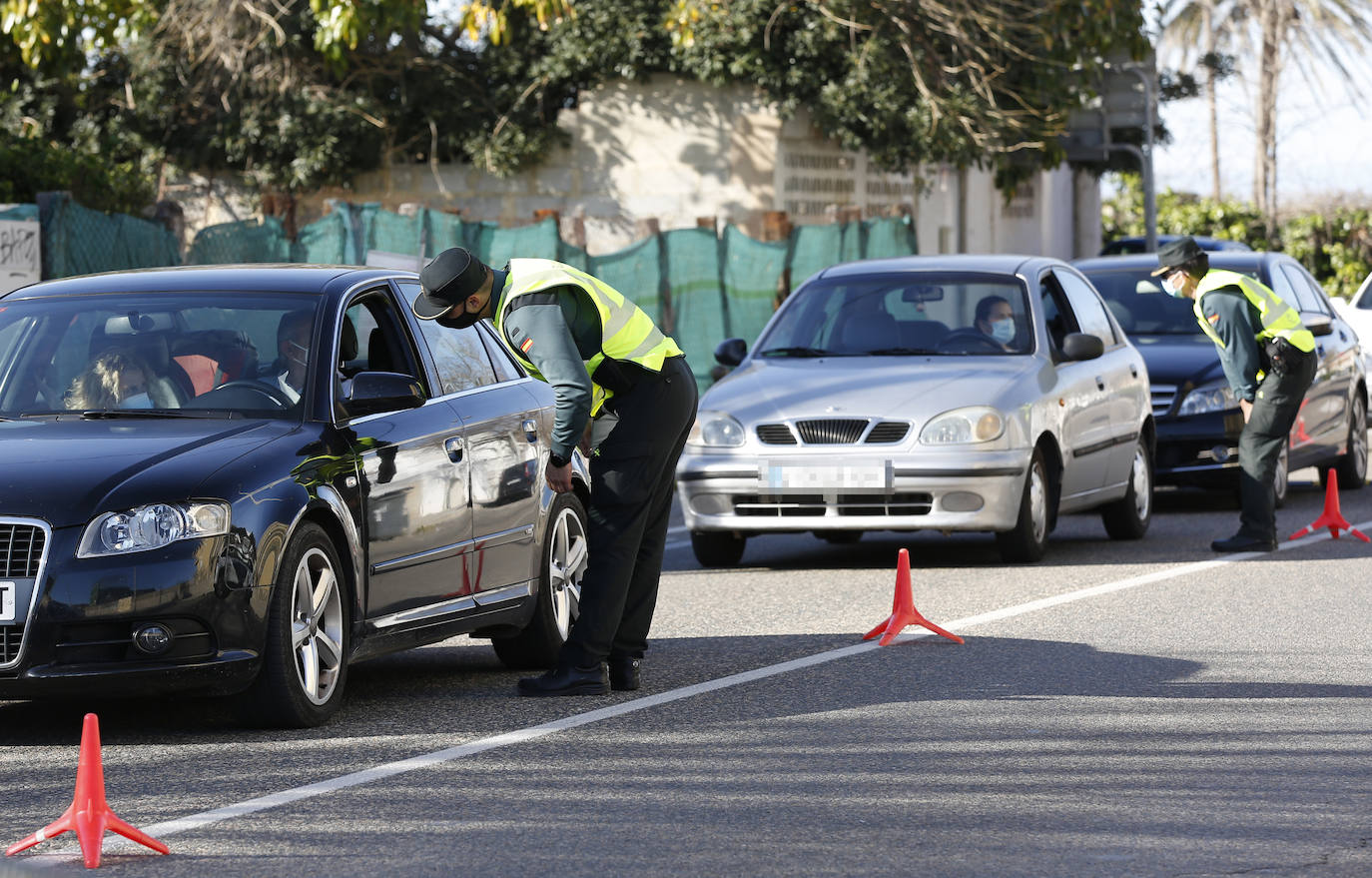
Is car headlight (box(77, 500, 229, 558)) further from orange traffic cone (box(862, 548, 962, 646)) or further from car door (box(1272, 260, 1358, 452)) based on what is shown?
car door (box(1272, 260, 1358, 452))

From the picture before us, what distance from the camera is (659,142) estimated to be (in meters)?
26.9

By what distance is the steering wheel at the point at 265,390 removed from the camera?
734 centimetres

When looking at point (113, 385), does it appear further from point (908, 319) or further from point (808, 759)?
point (908, 319)

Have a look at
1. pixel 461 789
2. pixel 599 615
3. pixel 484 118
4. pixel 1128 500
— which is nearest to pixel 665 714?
pixel 599 615

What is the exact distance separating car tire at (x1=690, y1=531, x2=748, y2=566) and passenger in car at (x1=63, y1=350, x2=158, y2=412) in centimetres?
507

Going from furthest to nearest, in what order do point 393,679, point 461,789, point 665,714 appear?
point 393,679 < point 665,714 < point 461,789

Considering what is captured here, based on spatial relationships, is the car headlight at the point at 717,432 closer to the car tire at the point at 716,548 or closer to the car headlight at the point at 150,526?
the car tire at the point at 716,548

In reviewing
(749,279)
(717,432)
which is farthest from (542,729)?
(749,279)

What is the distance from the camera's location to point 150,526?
6492 mm

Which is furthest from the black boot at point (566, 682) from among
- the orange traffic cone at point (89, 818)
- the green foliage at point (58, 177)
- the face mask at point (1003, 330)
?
the green foliage at point (58, 177)

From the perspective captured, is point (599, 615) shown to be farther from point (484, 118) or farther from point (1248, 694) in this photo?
point (484, 118)

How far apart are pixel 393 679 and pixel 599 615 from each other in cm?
109

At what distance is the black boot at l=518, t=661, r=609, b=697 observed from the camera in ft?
25.4

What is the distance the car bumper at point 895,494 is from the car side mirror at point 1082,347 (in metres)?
0.94
